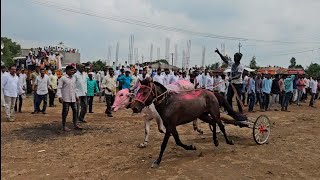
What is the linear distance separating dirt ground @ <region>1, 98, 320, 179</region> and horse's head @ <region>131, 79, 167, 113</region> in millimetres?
1208

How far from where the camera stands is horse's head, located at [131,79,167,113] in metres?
7.34

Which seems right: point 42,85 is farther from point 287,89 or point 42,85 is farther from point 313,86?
point 313,86

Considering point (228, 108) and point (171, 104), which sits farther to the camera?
point (228, 108)

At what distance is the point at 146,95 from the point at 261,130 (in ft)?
12.2

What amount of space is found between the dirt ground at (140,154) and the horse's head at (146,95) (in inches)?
47.6

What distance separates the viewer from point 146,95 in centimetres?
743

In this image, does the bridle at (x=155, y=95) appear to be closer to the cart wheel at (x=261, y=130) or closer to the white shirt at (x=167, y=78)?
the cart wheel at (x=261, y=130)

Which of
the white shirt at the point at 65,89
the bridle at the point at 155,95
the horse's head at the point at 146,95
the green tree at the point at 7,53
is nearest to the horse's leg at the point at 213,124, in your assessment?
the bridle at the point at 155,95

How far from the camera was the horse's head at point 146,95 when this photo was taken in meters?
7.34

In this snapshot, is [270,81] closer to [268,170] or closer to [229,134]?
[229,134]

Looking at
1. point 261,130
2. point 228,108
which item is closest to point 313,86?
point 261,130

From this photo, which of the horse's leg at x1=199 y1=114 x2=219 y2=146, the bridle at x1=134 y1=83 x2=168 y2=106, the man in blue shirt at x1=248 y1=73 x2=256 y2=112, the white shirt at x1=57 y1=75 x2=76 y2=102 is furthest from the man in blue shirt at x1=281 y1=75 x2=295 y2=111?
the bridle at x1=134 y1=83 x2=168 y2=106

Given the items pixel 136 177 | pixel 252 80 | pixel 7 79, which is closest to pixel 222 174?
pixel 136 177

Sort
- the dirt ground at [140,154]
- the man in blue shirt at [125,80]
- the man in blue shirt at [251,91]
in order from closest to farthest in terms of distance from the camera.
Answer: the dirt ground at [140,154] → the man in blue shirt at [125,80] → the man in blue shirt at [251,91]
